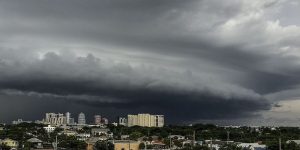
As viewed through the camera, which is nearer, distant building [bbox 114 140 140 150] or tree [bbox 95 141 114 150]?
tree [bbox 95 141 114 150]

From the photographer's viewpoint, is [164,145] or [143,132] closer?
[164,145]

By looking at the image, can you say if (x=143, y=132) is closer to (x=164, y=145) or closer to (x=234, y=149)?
(x=164, y=145)

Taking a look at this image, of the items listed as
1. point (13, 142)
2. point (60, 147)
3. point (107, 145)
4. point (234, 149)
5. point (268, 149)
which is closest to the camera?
point (234, 149)

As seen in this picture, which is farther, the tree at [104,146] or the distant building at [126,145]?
the distant building at [126,145]

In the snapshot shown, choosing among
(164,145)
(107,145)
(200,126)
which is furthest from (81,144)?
(200,126)

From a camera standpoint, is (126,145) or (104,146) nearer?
(104,146)

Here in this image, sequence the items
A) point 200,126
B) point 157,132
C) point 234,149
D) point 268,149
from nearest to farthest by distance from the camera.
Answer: point 234,149, point 268,149, point 157,132, point 200,126

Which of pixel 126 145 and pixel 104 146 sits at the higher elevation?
pixel 126 145

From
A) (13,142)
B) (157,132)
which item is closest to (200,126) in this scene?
(157,132)

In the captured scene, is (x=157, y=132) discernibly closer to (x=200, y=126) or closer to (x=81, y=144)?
(x=200, y=126)
